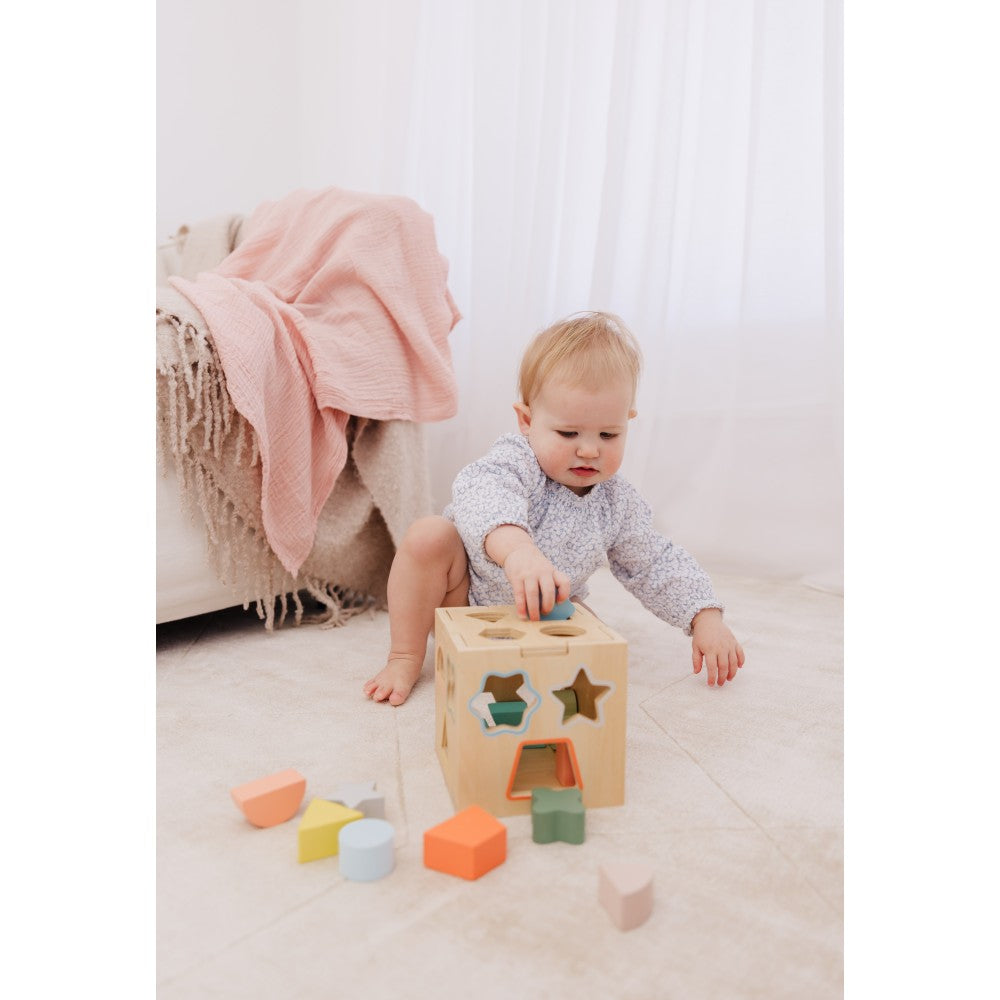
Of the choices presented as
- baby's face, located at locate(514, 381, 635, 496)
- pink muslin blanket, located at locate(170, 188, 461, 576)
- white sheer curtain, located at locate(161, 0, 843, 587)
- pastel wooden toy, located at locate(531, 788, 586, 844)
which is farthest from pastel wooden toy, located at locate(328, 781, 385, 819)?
white sheer curtain, located at locate(161, 0, 843, 587)

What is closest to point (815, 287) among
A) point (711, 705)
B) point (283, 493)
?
point (711, 705)

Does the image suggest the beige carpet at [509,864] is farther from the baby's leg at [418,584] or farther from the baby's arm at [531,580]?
the baby's arm at [531,580]

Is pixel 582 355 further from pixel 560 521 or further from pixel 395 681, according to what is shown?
pixel 395 681

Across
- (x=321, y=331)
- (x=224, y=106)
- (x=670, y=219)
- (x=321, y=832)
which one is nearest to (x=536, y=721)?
(x=321, y=832)

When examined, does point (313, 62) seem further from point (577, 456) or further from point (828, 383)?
point (577, 456)

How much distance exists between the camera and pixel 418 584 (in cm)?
98

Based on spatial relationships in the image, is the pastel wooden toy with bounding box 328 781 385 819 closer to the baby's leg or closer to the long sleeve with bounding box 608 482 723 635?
the baby's leg

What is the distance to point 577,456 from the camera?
36.0 inches

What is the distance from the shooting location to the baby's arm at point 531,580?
0.73m

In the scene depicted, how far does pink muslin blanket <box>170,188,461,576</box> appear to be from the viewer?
111 cm

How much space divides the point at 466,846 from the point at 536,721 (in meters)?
0.13

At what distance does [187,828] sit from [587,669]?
34 centimetres

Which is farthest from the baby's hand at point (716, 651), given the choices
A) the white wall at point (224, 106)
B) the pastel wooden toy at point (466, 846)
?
the white wall at point (224, 106)

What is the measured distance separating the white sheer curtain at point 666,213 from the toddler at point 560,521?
1.99ft
